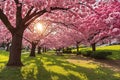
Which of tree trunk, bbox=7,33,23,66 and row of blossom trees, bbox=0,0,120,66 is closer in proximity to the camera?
row of blossom trees, bbox=0,0,120,66

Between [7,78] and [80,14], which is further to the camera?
[80,14]

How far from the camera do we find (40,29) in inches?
1610

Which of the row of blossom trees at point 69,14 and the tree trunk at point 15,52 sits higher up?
the row of blossom trees at point 69,14

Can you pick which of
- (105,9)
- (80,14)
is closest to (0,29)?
(80,14)

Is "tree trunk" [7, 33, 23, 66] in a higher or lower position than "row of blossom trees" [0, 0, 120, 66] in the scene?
lower

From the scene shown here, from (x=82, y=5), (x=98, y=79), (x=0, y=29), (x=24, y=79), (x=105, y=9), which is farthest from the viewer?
(x=0, y=29)

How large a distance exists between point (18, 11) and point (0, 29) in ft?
49.1

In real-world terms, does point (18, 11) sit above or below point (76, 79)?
above

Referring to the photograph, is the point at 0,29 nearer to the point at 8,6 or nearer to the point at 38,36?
the point at 38,36

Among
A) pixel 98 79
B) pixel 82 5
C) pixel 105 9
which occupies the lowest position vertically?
pixel 98 79

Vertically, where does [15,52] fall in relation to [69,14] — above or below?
below

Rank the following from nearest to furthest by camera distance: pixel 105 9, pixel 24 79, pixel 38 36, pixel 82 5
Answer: pixel 105 9, pixel 24 79, pixel 82 5, pixel 38 36

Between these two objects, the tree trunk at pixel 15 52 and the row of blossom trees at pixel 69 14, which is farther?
the tree trunk at pixel 15 52

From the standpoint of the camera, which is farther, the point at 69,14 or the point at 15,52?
the point at 69,14
